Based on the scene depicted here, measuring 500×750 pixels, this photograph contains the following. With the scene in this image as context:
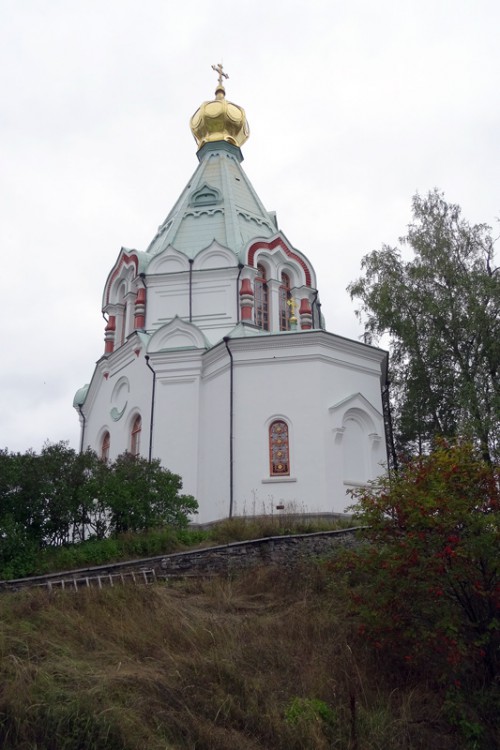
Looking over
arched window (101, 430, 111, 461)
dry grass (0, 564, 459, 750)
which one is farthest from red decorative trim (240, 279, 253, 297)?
dry grass (0, 564, 459, 750)

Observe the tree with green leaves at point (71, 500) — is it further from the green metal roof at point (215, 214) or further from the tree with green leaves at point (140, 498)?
the green metal roof at point (215, 214)

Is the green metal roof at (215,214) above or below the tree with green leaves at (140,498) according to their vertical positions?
above

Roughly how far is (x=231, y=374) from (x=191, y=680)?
34.7 ft

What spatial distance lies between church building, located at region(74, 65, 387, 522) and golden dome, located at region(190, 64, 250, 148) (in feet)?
11.1

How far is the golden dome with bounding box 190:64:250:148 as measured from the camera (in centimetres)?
2644

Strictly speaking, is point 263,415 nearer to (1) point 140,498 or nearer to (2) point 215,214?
(1) point 140,498

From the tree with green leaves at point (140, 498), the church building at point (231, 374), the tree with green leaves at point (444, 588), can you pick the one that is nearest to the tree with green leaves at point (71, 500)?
the tree with green leaves at point (140, 498)

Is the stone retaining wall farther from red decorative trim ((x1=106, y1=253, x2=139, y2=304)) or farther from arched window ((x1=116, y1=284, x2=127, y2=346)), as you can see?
red decorative trim ((x1=106, y1=253, x2=139, y2=304))

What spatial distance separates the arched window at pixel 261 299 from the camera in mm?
20984

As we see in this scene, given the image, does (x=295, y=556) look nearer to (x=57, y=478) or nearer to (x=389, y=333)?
(x=57, y=478)

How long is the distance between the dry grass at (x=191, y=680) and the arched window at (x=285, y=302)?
11.7 meters

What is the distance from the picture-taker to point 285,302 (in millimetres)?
21766

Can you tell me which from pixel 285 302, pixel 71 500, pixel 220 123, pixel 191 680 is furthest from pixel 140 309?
pixel 191 680

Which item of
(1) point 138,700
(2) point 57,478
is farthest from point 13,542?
(1) point 138,700
